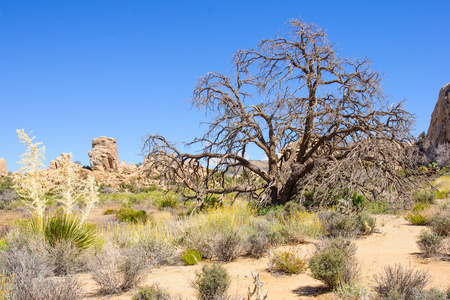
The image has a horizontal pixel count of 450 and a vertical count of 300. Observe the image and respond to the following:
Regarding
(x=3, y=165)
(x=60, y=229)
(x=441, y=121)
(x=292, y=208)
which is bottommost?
(x=292, y=208)

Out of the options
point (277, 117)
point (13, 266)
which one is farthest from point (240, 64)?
point (13, 266)

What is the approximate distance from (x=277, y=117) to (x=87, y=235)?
30.7 ft

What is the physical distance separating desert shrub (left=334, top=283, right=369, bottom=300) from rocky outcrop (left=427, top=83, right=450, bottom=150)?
34.7m

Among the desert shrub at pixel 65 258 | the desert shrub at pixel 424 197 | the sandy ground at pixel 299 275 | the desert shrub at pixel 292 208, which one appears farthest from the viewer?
the desert shrub at pixel 424 197

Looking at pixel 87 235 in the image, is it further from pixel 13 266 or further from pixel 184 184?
pixel 184 184

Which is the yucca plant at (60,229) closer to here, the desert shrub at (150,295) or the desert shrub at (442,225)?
the desert shrub at (150,295)

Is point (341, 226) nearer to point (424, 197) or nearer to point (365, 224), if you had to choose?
point (365, 224)

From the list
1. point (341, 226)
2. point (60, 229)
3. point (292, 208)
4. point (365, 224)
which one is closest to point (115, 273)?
point (60, 229)

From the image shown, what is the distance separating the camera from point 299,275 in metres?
6.53

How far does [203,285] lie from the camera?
16.5 feet

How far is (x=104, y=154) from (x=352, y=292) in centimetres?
6208

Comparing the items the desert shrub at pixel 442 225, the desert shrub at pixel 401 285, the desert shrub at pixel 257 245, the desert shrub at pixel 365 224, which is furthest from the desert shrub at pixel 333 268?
the desert shrub at pixel 365 224

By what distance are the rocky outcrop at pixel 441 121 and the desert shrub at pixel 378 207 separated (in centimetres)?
2393

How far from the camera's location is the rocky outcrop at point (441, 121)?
35344mm
